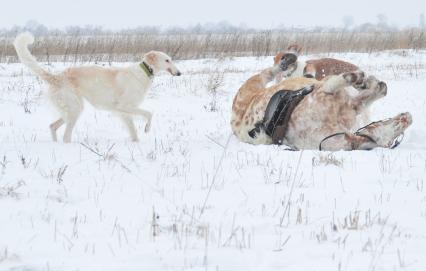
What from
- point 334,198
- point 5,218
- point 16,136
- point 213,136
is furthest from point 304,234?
point 16,136

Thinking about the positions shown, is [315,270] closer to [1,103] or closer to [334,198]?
[334,198]

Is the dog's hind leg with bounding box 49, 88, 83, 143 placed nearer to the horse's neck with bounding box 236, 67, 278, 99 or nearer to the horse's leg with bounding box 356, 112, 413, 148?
the horse's neck with bounding box 236, 67, 278, 99

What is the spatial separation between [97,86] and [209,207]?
360cm

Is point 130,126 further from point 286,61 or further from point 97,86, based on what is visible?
point 286,61

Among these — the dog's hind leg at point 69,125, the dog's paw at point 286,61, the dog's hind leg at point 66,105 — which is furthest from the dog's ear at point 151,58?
the dog's paw at point 286,61

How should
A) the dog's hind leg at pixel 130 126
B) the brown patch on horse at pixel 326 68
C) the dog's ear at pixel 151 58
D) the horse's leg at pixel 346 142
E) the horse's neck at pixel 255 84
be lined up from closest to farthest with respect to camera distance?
the horse's leg at pixel 346 142, the horse's neck at pixel 255 84, the dog's hind leg at pixel 130 126, the dog's ear at pixel 151 58, the brown patch on horse at pixel 326 68

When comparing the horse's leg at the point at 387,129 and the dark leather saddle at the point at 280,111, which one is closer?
the horse's leg at the point at 387,129

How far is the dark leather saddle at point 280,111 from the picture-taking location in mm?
5270

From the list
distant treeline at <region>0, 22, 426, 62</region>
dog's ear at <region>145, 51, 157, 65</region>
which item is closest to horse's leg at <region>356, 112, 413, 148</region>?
dog's ear at <region>145, 51, 157, 65</region>

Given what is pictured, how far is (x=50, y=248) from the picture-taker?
8.67ft

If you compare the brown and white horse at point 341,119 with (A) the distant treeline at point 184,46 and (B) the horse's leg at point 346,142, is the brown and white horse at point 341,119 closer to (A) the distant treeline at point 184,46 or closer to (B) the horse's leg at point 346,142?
(B) the horse's leg at point 346,142

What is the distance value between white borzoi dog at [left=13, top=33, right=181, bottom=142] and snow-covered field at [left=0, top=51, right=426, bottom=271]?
551 millimetres

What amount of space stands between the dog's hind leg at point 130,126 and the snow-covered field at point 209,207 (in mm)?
338

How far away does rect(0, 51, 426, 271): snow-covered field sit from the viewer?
2.52 metres
